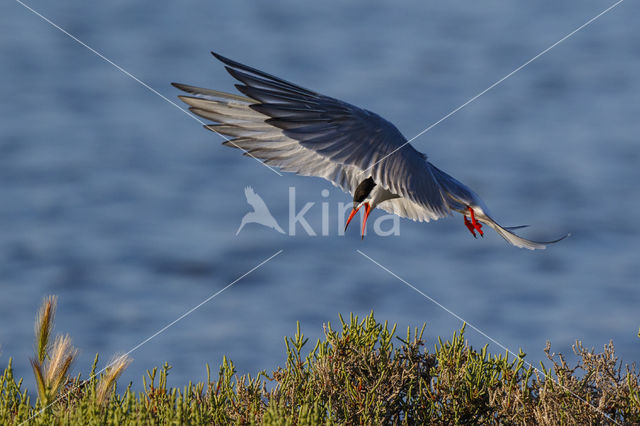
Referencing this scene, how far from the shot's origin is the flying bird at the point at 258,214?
13.6 metres

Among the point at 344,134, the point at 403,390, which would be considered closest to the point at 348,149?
the point at 344,134

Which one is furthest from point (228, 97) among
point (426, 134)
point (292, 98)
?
point (426, 134)

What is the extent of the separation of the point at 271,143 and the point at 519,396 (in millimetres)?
1896

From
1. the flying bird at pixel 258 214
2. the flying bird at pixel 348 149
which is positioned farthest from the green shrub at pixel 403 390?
the flying bird at pixel 258 214

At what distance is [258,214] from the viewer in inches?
573

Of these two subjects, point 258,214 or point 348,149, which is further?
point 258,214

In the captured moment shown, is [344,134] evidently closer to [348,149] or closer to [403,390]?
[348,149]

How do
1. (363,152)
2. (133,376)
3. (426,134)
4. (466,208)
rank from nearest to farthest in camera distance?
(363,152), (466,208), (133,376), (426,134)

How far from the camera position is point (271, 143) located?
538 cm

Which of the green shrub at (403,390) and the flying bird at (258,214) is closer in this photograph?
the green shrub at (403,390)

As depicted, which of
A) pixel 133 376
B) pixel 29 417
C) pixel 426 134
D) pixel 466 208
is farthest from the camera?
pixel 426 134

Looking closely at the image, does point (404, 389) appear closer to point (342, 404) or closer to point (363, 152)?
point (342, 404)

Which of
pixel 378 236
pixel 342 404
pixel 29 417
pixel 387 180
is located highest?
pixel 378 236

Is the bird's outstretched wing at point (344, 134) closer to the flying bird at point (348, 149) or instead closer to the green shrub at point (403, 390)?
the flying bird at point (348, 149)
